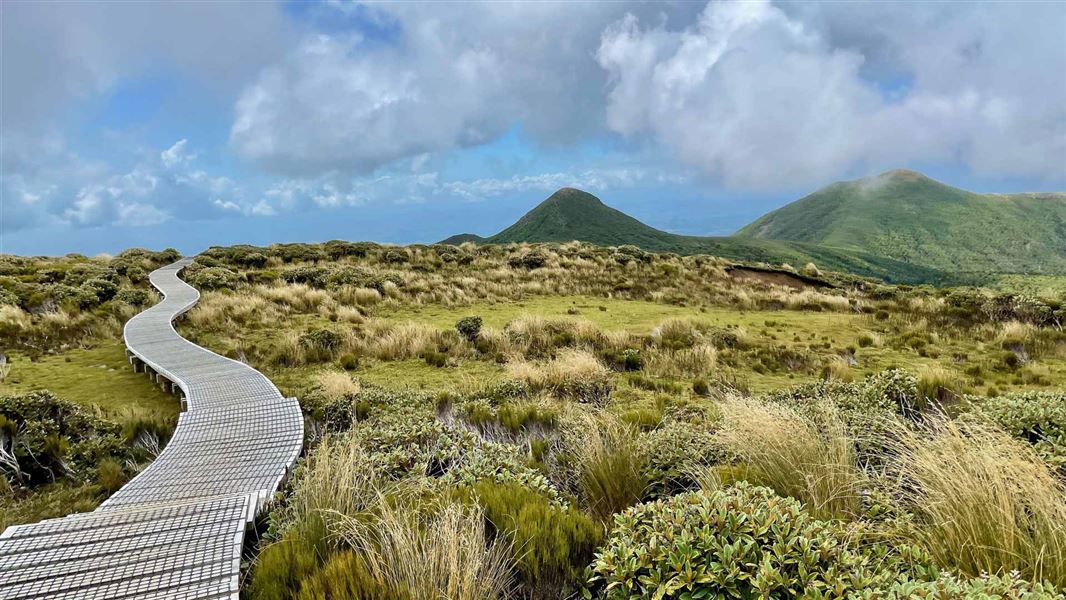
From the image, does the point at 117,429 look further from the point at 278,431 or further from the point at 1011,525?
the point at 1011,525

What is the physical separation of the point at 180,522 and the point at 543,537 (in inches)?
126

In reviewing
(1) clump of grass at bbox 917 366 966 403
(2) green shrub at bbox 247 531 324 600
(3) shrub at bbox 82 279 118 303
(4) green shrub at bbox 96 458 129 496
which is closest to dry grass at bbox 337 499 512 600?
(2) green shrub at bbox 247 531 324 600

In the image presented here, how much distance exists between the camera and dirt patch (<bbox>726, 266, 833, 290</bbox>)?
2810 centimetres

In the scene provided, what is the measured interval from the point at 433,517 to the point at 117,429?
6.36 meters

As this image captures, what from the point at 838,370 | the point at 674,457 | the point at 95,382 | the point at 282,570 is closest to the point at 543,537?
the point at 282,570

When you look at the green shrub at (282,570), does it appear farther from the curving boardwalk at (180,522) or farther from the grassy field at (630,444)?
the curving boardwalk at (180,522)

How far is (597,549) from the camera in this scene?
11.0 feet

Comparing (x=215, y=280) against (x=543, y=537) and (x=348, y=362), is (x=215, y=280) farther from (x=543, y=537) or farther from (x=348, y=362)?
(x=543, y=537)

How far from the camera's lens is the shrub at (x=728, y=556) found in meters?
2.55

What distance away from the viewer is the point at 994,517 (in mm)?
3098

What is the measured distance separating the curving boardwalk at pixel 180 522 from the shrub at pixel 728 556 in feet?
8.69

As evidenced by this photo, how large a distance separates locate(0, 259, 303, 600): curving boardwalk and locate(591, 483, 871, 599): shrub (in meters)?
2.65

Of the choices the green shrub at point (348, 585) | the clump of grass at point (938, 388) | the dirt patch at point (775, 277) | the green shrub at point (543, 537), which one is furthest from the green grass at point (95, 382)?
the dirt patch at point (775, 277)

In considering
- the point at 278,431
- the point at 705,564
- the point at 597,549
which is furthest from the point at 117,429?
the point at 705,564
